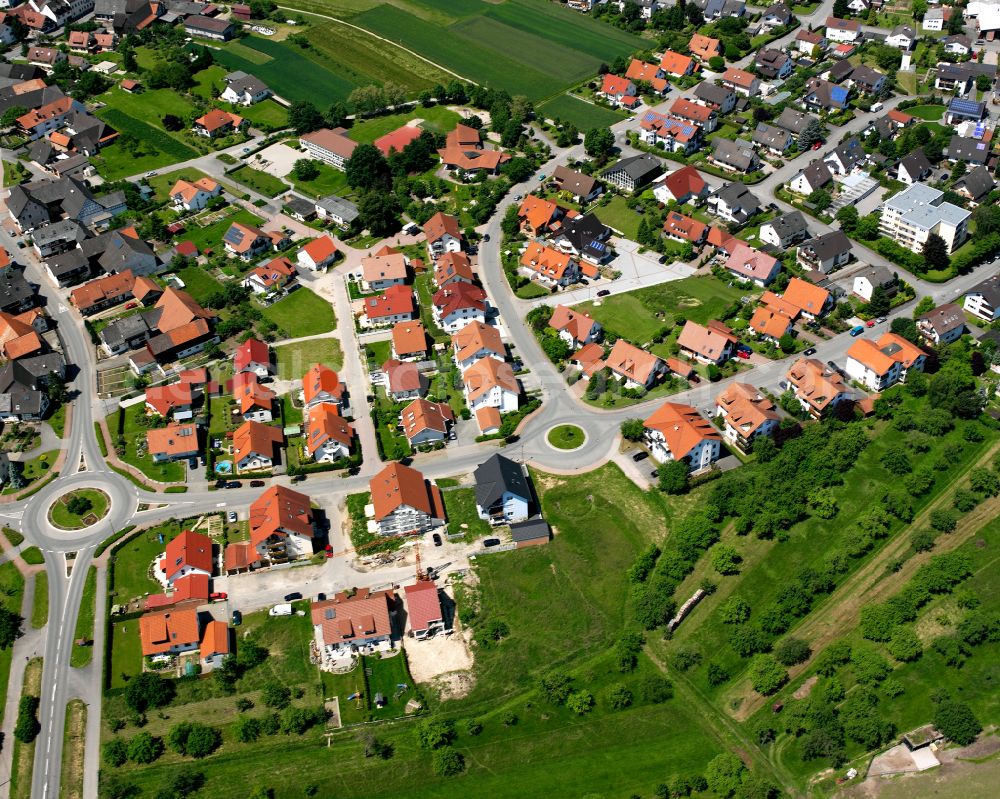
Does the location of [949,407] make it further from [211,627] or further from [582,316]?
[211,627]

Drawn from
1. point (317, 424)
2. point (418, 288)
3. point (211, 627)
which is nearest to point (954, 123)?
point (418, 288)

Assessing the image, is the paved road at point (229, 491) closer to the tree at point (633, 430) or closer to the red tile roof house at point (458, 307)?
the tree at point (633, 430)

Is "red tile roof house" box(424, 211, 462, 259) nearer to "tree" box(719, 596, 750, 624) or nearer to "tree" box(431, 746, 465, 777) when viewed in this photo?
"tree" box(719, 596, 750, 624)

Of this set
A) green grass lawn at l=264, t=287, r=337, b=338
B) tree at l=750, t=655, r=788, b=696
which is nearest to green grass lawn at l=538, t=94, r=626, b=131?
green grass lawn at l=264, t=287, r=337, b=338

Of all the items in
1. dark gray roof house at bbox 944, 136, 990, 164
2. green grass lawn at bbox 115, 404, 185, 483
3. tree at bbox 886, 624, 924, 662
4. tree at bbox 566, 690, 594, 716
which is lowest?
green grass lawn at bbox 115, 404, 185, 483

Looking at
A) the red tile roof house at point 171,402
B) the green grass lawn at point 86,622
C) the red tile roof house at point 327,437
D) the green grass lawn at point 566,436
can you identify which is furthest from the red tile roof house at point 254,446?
the green grass lawn at point 566,436
